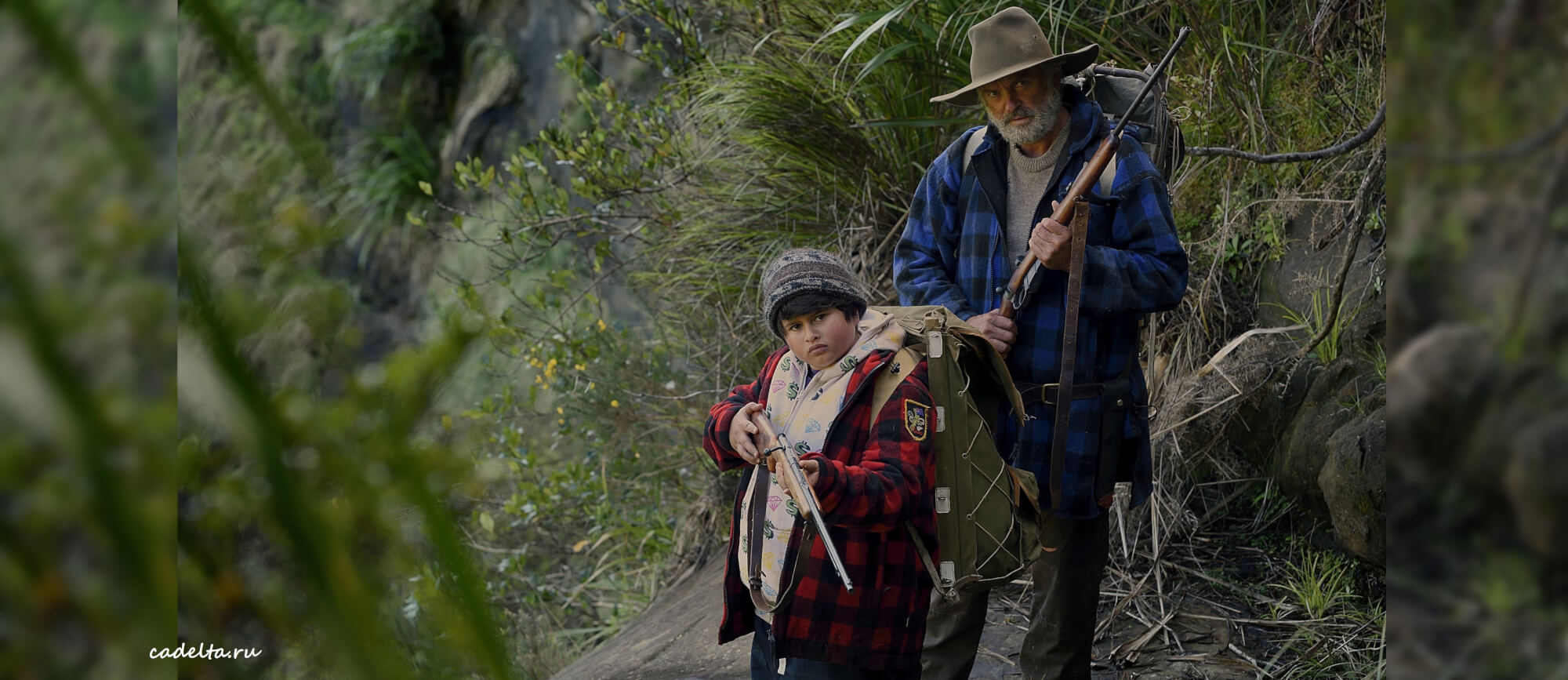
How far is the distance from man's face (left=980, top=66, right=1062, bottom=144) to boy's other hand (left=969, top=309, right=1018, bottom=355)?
42 cm

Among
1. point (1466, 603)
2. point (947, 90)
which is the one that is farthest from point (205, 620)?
point (947, 90)

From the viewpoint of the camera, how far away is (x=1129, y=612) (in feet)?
11.6

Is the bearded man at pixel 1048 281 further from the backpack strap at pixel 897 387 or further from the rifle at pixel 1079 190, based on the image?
the backpack strap at pixel 897 387

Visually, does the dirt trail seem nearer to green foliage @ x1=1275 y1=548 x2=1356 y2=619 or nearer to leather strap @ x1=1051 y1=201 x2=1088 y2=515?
green foliage @ x1=1275 y1=548 x2=1356 y2=619

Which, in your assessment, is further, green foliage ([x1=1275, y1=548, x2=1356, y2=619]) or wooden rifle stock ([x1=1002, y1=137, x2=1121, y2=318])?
green foliage ([x1=1275, y1=548, x2=1356, y2=619])

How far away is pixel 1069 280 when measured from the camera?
8.04ft

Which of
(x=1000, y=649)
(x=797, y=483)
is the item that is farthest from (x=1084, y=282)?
(x=1000, y=649)

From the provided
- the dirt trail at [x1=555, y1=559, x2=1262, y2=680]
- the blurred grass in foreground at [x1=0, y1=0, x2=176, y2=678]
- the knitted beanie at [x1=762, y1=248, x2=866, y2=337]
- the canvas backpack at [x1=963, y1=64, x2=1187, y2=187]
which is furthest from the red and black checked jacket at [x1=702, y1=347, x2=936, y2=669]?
the blurred grass in foreground at [x1=0, y1=0, x2=176, y2=678]

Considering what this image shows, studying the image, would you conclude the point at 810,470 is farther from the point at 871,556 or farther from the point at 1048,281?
the point at 1048,281

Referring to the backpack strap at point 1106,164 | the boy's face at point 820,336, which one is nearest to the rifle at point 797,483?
the boy's face at point 820,336

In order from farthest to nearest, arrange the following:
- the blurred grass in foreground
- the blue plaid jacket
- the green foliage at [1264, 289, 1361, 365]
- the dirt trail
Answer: the green foliage at [1264, 289, 1361, 365]
the dirt trail
the blue plaid jacket
the blurred grass in foreground

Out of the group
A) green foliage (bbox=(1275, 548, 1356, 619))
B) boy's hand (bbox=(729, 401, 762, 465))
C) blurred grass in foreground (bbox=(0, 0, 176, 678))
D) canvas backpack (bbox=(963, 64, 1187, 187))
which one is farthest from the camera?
green foliage (bbox=(1275, 548, 1356, 619))

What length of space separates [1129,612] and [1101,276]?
154 cm

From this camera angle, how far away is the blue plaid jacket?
2.50m
